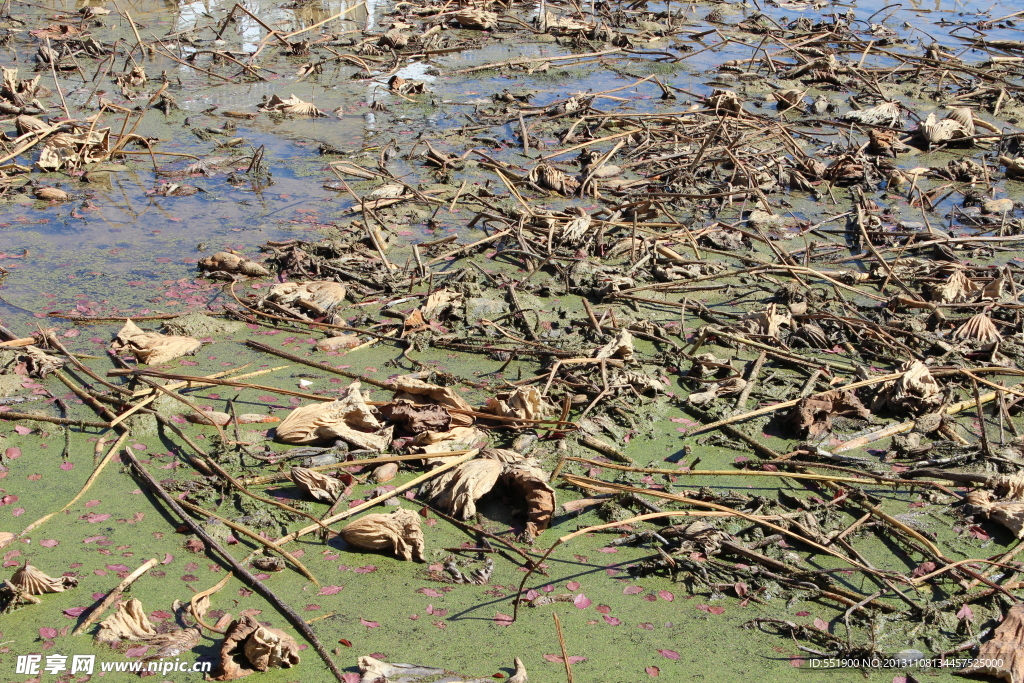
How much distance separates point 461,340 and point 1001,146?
5.18m

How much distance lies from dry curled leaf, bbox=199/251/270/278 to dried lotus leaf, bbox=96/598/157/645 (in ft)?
7.70

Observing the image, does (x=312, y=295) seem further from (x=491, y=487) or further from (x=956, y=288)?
(x=956, y=288)

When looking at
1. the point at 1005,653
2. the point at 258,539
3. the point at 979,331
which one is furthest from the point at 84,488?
the point at 979,331

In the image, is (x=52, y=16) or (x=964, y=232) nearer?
(x=964, y=232)

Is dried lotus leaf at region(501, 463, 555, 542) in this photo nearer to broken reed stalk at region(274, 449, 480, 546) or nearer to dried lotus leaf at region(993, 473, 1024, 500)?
broken reed stalk at region(274, 449, 480, 546)

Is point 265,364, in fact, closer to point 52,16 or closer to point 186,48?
point 186,48

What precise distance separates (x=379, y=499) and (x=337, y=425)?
383 millimetres

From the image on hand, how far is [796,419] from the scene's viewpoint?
3.52 m

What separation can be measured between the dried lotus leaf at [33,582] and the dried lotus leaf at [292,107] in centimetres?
500

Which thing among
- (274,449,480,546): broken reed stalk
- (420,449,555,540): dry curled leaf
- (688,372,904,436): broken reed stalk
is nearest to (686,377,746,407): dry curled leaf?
(688,372,904,436): broken reed stalk

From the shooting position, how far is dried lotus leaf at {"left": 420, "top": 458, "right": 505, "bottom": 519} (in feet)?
9.66

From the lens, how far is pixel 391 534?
2.74 m

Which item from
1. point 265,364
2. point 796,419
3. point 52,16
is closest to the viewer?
point 796,419

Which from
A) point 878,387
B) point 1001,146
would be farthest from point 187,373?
point 1001,146
